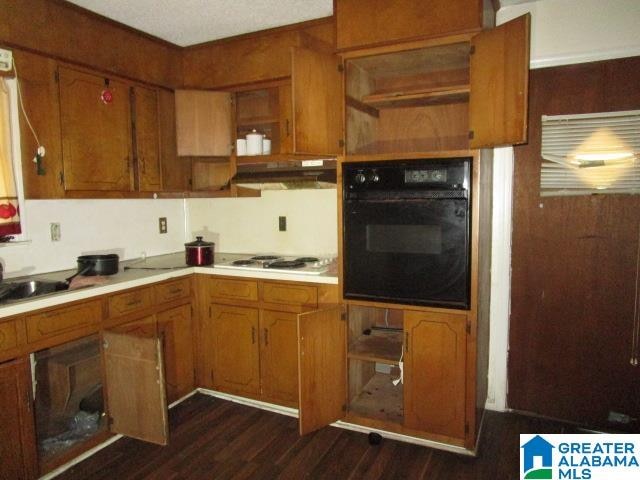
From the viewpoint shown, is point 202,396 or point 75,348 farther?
point 202,396

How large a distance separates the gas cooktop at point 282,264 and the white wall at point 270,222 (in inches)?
5.5

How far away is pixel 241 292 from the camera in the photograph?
283 cm

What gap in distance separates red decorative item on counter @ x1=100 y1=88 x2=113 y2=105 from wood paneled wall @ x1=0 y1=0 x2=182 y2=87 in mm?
124

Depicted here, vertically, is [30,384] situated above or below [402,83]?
below

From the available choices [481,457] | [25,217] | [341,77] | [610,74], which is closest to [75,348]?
[25,217]

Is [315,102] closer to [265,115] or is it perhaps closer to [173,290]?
[265,115]

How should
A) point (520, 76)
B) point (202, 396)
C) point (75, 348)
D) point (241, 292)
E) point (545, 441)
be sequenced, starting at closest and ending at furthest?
point (520, 76) < point (545, 441) < point (75, 348) < point (241, 292) < point (202, 396)

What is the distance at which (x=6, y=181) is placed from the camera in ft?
7.58

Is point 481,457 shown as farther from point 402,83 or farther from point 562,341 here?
point 402,83

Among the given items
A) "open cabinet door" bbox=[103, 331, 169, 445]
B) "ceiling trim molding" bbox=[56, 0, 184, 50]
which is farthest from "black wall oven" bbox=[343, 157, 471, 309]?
"ceiling trim molding" bbox=[56, 0, 184, 50]

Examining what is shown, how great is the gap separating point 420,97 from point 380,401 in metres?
1.77

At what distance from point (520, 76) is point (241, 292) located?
1.93 m

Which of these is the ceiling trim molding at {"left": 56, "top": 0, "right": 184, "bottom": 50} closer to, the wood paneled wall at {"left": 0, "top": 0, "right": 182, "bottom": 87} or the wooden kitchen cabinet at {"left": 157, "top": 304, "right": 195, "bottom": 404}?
the wood paneled wall at {"left": 0, "top": 0, "right": 182, "bottom": 87}

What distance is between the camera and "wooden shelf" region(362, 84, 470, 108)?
232 centimetres
